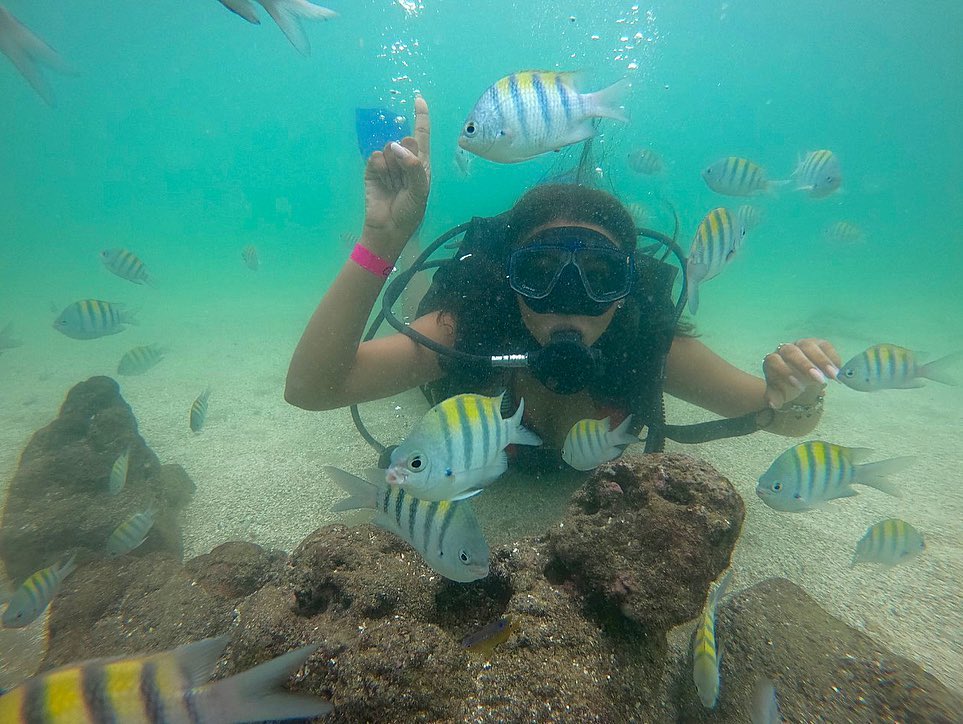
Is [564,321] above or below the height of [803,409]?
above

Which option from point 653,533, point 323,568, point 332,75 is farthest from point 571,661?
point 332,75

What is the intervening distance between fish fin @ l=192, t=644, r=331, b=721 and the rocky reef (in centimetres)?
51

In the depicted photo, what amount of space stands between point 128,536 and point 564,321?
3660 mm

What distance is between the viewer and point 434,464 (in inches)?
63.1

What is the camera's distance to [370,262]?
2.64 meters

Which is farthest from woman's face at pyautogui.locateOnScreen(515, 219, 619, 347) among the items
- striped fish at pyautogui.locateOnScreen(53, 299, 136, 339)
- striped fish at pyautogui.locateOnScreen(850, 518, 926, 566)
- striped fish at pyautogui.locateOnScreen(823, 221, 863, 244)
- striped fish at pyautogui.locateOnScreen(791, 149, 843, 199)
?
striped fish at pyautogui.locateOnScreen(823, 221, 863, 244)

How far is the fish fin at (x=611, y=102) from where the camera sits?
6.58 ft

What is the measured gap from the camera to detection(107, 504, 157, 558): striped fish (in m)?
3.26

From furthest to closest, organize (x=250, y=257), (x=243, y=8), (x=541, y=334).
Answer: (x=250, y=257), (x=541, y=334), (x=243, y=8)

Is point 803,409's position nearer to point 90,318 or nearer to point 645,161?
point 645,161

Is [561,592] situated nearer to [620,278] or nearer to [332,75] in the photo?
[620,278]

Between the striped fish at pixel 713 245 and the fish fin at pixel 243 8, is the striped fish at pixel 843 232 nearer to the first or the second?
the striped fish at pixel 713 245

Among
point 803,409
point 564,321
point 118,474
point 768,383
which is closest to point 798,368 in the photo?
point 768,383

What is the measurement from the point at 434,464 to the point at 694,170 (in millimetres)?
80775
